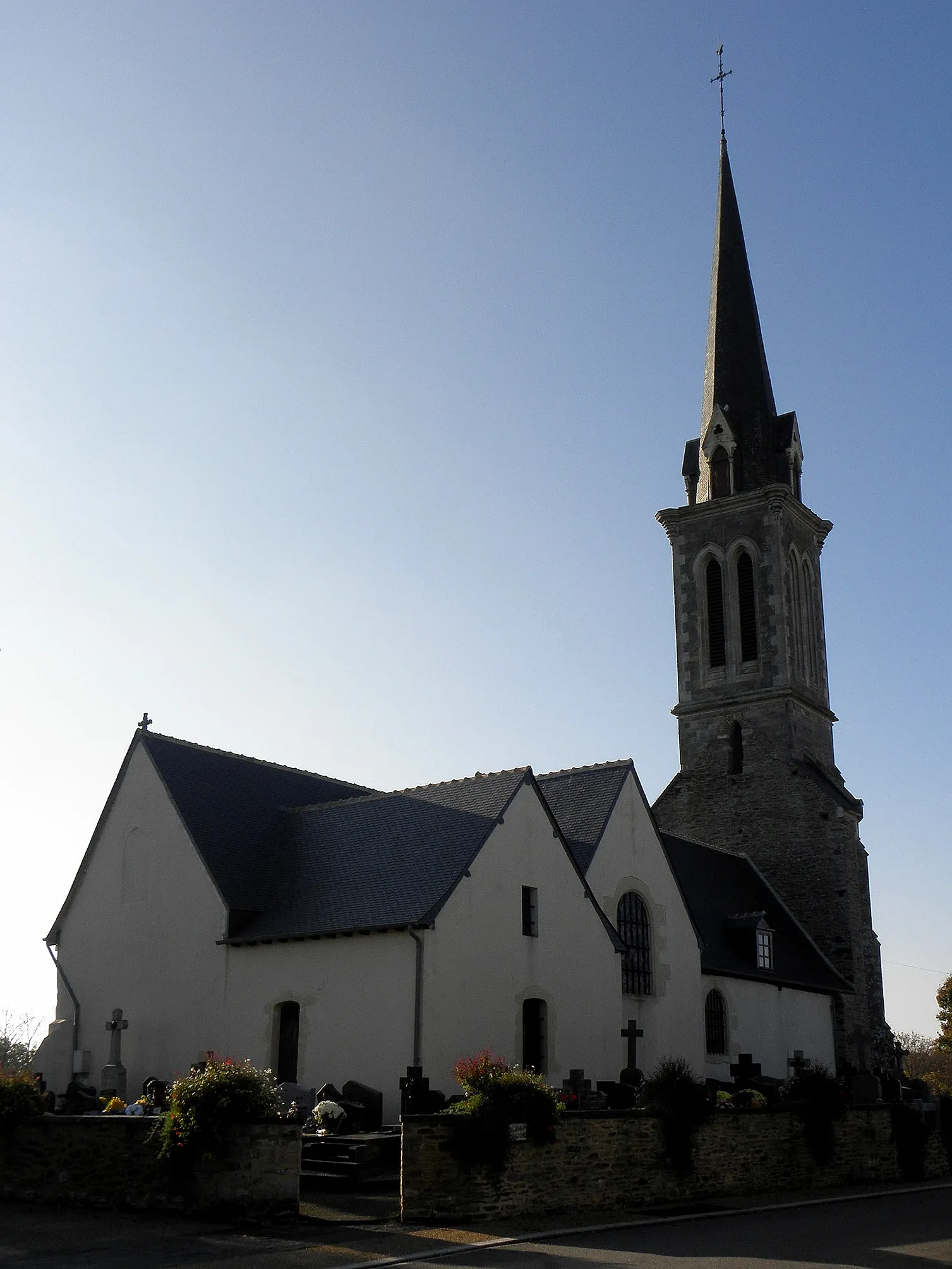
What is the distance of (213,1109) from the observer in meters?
15.0

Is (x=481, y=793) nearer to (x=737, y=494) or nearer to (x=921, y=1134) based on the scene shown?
(x=921, y=1134)

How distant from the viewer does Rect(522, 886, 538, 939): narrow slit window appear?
24.9 metres

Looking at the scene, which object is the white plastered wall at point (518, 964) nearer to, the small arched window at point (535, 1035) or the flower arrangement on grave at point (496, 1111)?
the small arched window at point (535, 1035)

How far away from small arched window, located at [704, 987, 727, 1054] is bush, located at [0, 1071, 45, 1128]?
17561 millimetres

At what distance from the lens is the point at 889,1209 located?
59.3 feet

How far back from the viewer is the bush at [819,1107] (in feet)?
68.6

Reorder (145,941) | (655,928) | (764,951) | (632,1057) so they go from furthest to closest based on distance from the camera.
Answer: (764,951) → (655,928) → (632,1057) → (145,941)

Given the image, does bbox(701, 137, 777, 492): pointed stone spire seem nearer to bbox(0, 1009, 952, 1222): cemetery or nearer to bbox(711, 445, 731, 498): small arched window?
bbox(711, 445, 731, 498): small arched window

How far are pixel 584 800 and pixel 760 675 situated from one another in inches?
551

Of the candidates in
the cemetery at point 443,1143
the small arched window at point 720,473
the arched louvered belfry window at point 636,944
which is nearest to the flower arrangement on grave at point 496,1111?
the cemetery at point 443,1143

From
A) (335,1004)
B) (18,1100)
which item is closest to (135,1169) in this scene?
(18,1100)

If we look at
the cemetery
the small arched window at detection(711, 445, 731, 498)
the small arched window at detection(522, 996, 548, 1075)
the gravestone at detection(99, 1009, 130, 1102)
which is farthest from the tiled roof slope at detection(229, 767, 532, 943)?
the small arched window at detection(711, 445, 731, 498)

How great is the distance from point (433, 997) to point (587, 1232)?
7.94 meters

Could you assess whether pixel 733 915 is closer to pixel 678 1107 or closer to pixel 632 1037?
pixel 632 1037
